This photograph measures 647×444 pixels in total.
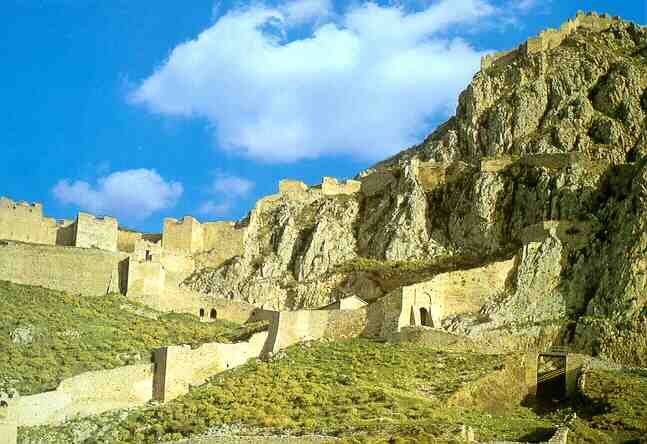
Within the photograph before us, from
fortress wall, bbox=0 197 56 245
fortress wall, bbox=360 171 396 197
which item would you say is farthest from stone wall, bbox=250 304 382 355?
fortress wall, bbox=0 197 56 245

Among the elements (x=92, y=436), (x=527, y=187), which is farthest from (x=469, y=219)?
(x=92, y=436)

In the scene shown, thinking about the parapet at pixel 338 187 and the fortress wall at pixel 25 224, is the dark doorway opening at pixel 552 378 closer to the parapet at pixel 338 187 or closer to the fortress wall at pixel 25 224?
the parapet at pixel 338 187

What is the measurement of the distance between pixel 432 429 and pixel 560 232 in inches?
818

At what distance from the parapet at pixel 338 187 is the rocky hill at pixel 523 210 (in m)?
0.60

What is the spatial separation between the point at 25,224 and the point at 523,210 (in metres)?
26.9

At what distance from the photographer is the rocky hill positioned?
61.2 metres

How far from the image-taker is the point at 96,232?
73812mm

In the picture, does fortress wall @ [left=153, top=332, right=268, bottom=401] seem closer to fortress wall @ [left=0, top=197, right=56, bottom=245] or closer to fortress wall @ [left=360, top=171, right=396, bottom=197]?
fortress wall @ [left=0, top=197, right=56, bottom=245]

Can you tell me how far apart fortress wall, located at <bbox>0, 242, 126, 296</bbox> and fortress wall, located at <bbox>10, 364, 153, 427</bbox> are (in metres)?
13.8

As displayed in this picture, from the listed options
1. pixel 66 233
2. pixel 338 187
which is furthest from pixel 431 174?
pixel 66 233

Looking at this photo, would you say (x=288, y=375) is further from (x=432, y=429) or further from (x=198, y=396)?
(x=432, y=429)

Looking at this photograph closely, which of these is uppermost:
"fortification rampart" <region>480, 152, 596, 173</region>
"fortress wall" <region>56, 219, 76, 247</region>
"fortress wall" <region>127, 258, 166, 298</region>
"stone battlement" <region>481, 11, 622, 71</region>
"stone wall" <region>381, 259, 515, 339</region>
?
"stone battlement" <region>481, 11, 622, 71</region>

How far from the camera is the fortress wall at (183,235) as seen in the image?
256ft

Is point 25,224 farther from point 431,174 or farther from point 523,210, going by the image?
point 523,210
